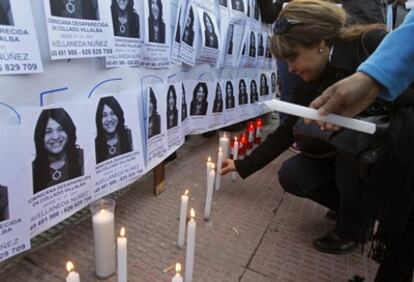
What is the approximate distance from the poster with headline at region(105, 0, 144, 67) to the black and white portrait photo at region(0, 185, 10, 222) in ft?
1.67

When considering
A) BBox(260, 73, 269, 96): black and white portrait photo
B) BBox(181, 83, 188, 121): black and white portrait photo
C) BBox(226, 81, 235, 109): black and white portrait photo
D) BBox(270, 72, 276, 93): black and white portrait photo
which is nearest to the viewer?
Result: BBox(181, 83, 188, 121): black and white portrait photo

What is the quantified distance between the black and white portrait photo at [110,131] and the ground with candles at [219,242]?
0.35m

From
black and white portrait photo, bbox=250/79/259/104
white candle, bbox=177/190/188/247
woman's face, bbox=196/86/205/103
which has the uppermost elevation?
woman's face, bbox=196/86/205/103

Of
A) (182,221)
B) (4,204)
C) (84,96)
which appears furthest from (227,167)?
(4,204)

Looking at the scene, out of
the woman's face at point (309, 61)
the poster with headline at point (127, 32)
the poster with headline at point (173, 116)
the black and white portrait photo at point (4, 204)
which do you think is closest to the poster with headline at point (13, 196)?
the black and white portrait photo at point (4, 204)

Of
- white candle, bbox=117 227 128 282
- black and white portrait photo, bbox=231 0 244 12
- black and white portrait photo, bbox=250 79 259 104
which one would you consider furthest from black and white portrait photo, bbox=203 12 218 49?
white candle, bbox=117 227 128 282

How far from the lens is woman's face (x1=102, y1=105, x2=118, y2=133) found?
4.10ft

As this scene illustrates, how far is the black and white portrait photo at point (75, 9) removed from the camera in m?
0.98

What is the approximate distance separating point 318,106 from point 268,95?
265 cm

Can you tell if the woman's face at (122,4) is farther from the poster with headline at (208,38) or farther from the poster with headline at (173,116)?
the poster with headline at (208,38)

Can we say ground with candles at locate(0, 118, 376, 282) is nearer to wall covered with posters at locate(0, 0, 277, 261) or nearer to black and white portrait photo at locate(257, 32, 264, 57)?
wall covered with posters at locate(0, 0, 277, 261)

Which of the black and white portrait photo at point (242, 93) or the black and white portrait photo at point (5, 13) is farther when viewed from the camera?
the black and white portrait photo at point (242, 93)

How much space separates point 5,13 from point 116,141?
0.57 meters

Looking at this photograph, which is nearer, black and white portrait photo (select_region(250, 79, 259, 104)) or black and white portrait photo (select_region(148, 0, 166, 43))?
black and white portrait photo (select_region(148, 0, 166, 43))
